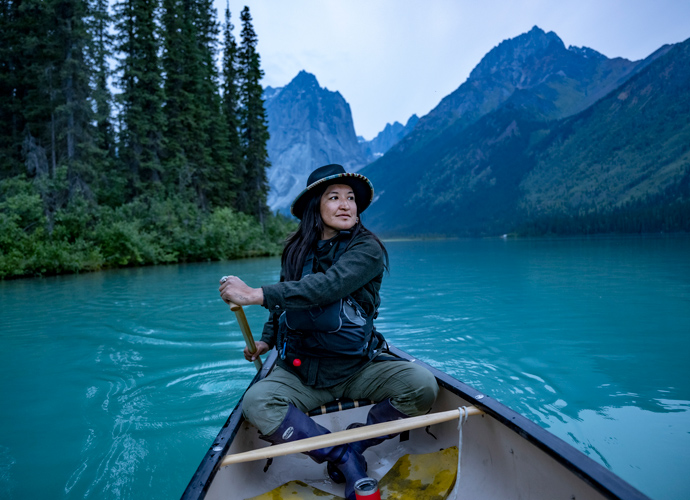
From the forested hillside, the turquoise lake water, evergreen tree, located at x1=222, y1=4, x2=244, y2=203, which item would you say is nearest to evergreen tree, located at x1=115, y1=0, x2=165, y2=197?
the forested hillside

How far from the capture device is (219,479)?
196 centimetres

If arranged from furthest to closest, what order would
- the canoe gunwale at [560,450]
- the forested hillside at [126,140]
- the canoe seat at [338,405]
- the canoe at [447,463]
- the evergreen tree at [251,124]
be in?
1. the evergreen tree at [251,124]
2. the forested hillside at [126,140]
3. the canoe seat at [338,405]
4. the canoe at [447,463]
5. the canoe gunwale at [560,450]

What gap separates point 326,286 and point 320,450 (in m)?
0.83

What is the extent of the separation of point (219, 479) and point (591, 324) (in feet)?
22.7

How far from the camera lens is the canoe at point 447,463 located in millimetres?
1721

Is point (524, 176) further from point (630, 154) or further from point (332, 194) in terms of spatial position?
point (332, 194)

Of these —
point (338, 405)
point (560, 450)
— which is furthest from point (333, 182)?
point (560, 450)

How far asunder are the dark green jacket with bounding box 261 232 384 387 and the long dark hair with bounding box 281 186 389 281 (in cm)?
7

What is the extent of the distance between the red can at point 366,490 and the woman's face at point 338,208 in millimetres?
1378

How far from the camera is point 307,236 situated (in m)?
2.75

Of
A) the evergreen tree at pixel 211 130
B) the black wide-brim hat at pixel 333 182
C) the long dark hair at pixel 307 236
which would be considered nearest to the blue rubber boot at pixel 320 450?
the long dark hair at pixel 307 236

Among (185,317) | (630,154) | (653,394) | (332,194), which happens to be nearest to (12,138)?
(185,317)

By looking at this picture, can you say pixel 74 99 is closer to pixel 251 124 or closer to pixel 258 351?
pixel 251 124

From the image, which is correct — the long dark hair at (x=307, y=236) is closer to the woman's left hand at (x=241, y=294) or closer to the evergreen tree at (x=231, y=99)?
the woman's left hand at (x=241, y=294)
